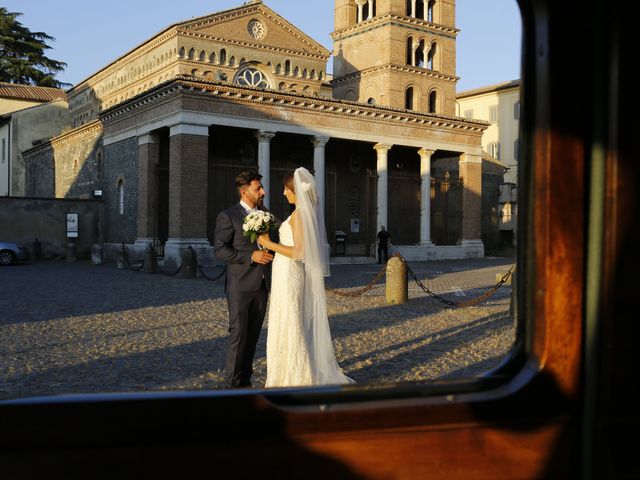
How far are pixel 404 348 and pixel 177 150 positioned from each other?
52.2 ft

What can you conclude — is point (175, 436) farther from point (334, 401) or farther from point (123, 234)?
point (123, 234)

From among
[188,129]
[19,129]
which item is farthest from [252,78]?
[19,129]

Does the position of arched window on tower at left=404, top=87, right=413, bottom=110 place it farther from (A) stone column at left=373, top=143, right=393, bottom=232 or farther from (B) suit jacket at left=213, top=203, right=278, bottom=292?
(B) suit jacket at left=213, top=203, right=278, bottom=292

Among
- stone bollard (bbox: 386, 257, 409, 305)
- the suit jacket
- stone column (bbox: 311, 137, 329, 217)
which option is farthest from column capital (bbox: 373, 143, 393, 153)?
the suit jacket

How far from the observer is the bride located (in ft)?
17.7

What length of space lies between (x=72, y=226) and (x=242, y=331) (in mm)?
22470

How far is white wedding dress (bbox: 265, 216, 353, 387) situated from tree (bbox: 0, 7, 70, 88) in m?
47.6

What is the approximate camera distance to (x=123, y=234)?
85.1 feet

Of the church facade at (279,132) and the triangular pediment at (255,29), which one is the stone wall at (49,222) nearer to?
the church facade at (279,132)

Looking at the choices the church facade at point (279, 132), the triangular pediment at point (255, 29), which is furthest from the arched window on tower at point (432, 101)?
the triangular pediment at point (255, 29)

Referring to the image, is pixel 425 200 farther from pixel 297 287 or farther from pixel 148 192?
pixel 297 287

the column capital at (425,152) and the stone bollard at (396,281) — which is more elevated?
the column capital at (425,152)

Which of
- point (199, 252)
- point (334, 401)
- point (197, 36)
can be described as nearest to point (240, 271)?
point (334, 401)

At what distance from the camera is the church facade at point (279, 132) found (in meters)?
22.8
